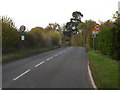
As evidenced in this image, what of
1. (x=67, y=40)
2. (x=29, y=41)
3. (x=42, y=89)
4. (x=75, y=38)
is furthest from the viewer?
(x=67, y=40)

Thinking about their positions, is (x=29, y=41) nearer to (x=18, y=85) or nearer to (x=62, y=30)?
(x=18, y=85)

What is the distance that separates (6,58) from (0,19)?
4.75 metres

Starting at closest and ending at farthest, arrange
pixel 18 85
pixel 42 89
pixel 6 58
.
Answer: pixel 42 89
pixel 18 85
pixel 6 58

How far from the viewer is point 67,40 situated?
309 feet

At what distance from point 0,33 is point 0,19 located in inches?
87.9

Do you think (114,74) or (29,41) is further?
(29,41)

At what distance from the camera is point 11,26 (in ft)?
80.1

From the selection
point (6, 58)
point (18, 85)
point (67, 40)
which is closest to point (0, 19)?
point (6, 58)

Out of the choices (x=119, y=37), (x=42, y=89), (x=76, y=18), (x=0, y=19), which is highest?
(x=76, y=18)

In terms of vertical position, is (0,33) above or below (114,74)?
above

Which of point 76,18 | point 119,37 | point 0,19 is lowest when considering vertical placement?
point 119,37

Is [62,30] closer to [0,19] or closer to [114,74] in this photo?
[0,19]

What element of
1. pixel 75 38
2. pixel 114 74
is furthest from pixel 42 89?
pixel 75 38

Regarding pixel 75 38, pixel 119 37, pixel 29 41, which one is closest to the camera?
pixel 119 37
